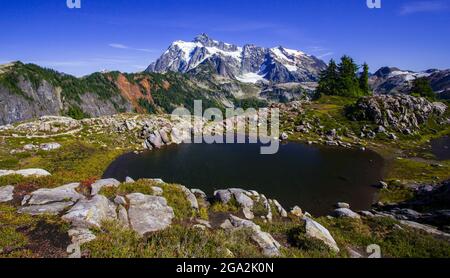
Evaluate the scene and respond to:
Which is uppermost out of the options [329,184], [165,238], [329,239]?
[165,238]

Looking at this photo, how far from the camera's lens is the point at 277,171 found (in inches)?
2630

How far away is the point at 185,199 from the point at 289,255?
42.5 ft

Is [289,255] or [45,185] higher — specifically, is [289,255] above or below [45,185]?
below

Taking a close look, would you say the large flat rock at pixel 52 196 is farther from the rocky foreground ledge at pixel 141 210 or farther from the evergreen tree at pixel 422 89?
the evergreen tree at pixel 422 89

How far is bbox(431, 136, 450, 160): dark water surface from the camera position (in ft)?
272

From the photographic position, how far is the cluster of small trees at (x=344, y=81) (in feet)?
499

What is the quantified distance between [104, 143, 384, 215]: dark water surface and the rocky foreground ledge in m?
18.0

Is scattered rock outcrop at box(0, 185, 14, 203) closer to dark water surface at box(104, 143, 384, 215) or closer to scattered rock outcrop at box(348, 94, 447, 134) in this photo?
dark water surface at box(104, 143, 384, 215)

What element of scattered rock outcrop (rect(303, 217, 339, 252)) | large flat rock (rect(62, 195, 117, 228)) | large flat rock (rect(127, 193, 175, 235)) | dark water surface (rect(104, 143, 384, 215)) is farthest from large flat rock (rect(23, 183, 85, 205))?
dark water surface (rect(104, 143, 384, 215))

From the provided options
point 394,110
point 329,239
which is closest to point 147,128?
point 329,239

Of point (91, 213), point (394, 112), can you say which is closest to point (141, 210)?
point (91, 213)

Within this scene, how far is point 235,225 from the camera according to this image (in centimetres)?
2472

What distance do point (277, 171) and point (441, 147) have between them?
6631 cm
